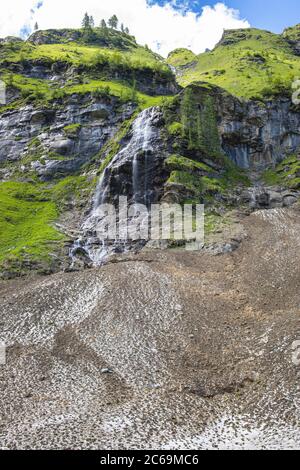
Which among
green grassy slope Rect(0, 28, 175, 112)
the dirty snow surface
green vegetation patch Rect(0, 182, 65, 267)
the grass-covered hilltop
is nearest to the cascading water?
the grass-covered hilltop

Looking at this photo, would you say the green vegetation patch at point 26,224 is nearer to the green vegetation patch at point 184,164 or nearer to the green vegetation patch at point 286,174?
the green vegetation patch at point 184,164

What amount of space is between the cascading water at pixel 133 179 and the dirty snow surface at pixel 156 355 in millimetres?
11379

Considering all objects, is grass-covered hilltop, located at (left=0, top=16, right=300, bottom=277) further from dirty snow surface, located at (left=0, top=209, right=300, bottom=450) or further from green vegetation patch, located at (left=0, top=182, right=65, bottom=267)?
dirty snow surface, located at (left=0, top=209, right=300, bottom=450)

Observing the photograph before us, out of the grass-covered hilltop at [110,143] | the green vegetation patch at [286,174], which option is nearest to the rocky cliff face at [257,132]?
the grass-covered hilltop at [110,143]

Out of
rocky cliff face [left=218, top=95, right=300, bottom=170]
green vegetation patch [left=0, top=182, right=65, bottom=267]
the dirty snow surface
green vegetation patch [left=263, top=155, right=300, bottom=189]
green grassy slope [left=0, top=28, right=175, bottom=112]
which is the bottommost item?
the dirty snow surface

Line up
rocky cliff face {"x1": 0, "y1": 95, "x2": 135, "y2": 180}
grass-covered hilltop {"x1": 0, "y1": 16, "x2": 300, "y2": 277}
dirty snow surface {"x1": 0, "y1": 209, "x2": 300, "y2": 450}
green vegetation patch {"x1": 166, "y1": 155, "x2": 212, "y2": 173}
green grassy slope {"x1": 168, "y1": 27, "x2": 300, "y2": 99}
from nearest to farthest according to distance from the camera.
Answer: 1. dirty snow surface {"x1": 0, "y1": 209, "x2": 300, "y2": 450}
2. grass-covered hilltop {"x1": 0, "y1": 16, "x2": 300, "y2": 277}
3. green vegetation patch {"x1": 166, "y1": 155, "x2": 212, "y2": 173}
4. rocky cliff face {"x1": 0, "y1": 95, "x2": 135, "y2": 180}
5. green grassy slope {"x1": 168, "y1": 27, "x2": 300, "y2": 99}

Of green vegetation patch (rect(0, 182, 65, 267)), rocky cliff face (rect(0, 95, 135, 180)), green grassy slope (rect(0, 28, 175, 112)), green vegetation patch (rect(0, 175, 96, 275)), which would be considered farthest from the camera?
green grassy slope (rect(0, 28, 175, 112))

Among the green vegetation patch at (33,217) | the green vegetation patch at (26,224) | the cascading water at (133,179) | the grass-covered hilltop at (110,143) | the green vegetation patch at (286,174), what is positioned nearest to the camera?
the green vegetation patch at (33,217)

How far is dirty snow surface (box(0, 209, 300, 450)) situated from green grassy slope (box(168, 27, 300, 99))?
214 ft

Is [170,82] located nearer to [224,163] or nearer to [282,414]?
[224,163]

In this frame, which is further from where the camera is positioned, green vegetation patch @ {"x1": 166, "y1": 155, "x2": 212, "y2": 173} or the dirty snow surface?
green vegetation patch @ {"x1": 166, "y1": 155, "x2": 212, "y2": 173}

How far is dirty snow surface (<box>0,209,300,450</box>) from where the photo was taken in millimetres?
25844

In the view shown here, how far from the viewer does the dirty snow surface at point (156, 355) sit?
84.8ft

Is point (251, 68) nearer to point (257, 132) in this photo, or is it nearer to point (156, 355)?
point (257, 132)
